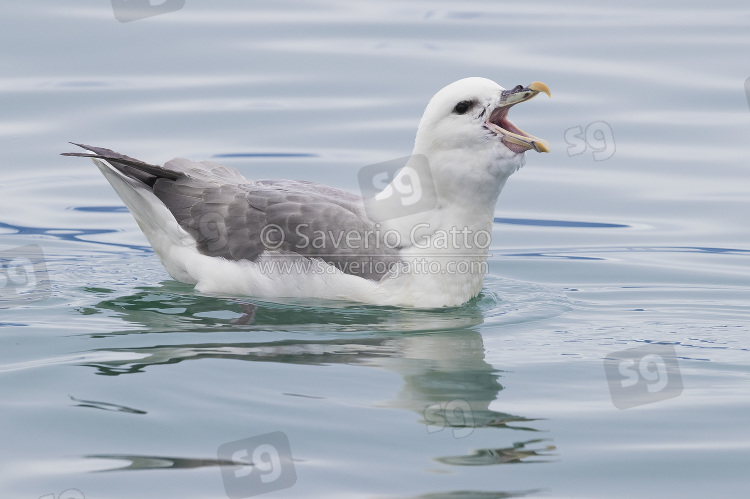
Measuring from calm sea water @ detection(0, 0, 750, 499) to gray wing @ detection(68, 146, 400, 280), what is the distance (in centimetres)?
35

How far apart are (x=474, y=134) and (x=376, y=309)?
4.18 feet

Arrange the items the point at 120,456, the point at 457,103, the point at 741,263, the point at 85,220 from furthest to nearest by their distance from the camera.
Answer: the point at 85,220, the point at 741,263, the point at 457,103, the point at 120,456

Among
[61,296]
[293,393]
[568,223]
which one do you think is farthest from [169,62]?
[293,393]

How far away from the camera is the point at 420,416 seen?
6348mm

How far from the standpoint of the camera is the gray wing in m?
8.04

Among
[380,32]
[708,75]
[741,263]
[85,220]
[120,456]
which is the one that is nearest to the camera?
[120,456]

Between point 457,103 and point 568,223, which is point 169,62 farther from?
point 457,103

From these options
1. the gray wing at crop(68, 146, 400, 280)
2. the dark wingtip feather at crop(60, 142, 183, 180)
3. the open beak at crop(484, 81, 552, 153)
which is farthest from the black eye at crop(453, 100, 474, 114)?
the dark wingtip feather at crop(60, 142, 183, 180)

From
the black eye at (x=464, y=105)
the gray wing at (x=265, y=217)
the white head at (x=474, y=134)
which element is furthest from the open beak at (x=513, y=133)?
the gray wing at (x=265, y=217)

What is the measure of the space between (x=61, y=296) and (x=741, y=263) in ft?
16.4

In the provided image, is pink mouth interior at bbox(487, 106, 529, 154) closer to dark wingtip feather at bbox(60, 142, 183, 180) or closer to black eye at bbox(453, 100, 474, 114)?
black eye at bbox(453, 100, 474, 114)

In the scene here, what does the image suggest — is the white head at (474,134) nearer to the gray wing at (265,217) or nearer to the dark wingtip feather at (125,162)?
the gray wing at (265,217)

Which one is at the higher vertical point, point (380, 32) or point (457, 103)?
point (380, 32)

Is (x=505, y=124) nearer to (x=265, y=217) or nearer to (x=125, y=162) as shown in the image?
(x=265, y=217)
